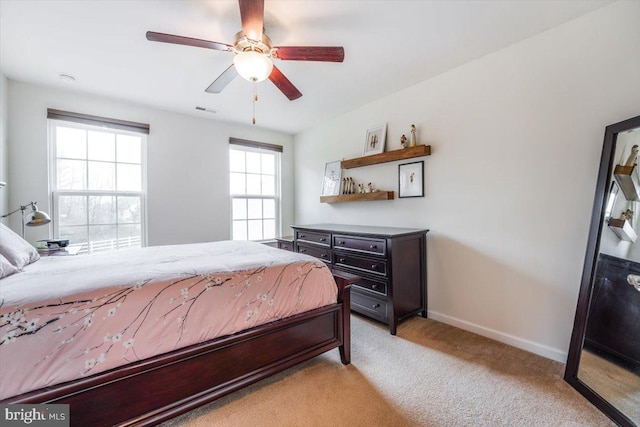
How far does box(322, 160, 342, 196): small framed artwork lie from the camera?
3812 mm

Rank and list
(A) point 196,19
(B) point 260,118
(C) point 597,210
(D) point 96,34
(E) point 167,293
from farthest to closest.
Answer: (B) point 260,118 < (D) point 96,34 < (A) point 196,19 < (C) point 597,210 < (E) point 167,293

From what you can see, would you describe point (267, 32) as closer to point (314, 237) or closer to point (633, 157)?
point (314, 237)

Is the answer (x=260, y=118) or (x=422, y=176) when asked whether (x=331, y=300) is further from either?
(x=260, y=118)

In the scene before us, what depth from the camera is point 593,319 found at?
170 cm

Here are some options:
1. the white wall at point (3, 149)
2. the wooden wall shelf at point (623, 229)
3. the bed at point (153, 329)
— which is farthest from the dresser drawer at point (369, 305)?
the white wall at point (3, 149)

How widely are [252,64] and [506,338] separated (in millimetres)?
2897

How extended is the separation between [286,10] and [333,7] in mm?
313

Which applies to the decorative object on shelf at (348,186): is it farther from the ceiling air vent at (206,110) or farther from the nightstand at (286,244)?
the ceiling air vent at (206,110)

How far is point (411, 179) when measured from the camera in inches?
116

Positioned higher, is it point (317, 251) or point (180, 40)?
point (180, 40)

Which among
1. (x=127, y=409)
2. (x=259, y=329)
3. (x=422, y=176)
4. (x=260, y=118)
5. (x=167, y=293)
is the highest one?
(x=260, y=118)

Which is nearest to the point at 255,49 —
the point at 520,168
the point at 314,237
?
the point at 314,237

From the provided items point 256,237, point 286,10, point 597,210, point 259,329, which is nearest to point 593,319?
point 597,210

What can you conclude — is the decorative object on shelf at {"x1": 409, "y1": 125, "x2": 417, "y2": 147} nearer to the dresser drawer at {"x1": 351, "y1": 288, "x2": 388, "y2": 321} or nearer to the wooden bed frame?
the dresser drawer at {"x1": 351, "y1": 288, "x2": 388, "y2": 321}
